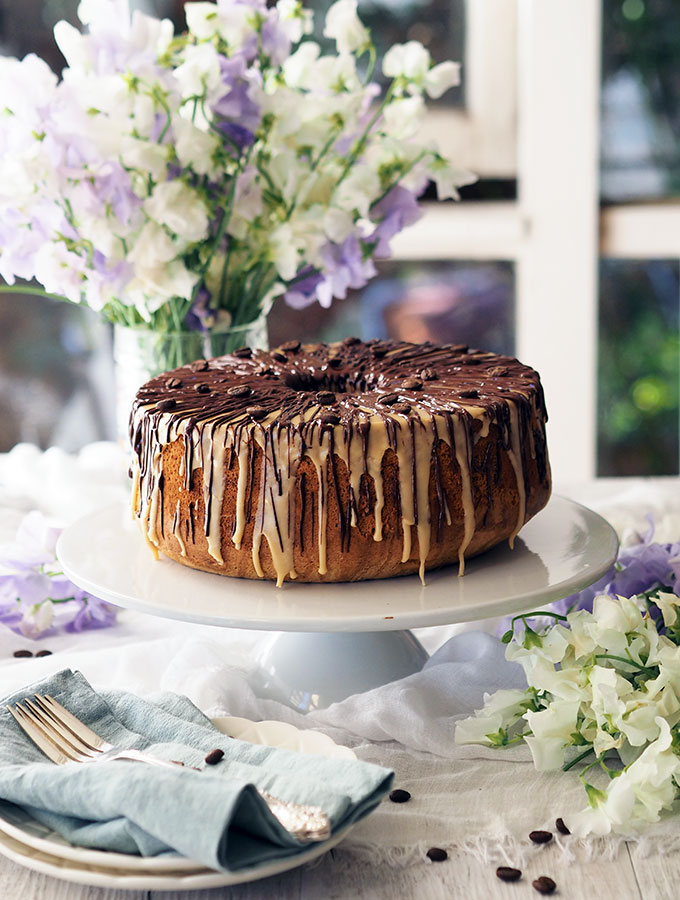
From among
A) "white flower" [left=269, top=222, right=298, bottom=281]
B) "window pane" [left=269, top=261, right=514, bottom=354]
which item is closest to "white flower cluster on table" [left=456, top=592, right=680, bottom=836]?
"white flower" [left=269, top=222, right=298, bottom=281]

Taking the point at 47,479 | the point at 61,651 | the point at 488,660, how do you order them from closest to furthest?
1. the point at 488,660
2. the point at 61,651
3. the point at 47,479

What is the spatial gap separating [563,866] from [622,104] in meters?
2.71

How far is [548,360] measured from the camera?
3.22 m

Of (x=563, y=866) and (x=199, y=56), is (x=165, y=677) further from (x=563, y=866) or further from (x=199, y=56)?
(x=199, y=56)

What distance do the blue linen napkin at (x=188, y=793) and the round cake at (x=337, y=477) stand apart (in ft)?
0.73

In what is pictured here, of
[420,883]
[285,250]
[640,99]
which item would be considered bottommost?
[420,883]

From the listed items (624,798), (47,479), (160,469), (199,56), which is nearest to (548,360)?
(47,479)

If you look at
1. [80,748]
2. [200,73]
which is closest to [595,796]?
[80,748]

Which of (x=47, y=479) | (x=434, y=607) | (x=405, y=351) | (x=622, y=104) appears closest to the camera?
(x=434, y=607)

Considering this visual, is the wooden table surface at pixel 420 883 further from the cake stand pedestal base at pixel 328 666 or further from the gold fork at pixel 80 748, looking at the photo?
the cake stand pedestal base at pixel 328 666

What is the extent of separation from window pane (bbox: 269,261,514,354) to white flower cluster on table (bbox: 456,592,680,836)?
2331 millimetres

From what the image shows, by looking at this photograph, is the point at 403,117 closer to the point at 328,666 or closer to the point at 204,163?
the point at 204,163

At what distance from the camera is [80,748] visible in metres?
0.93

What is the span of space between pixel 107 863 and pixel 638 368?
9.64ft
